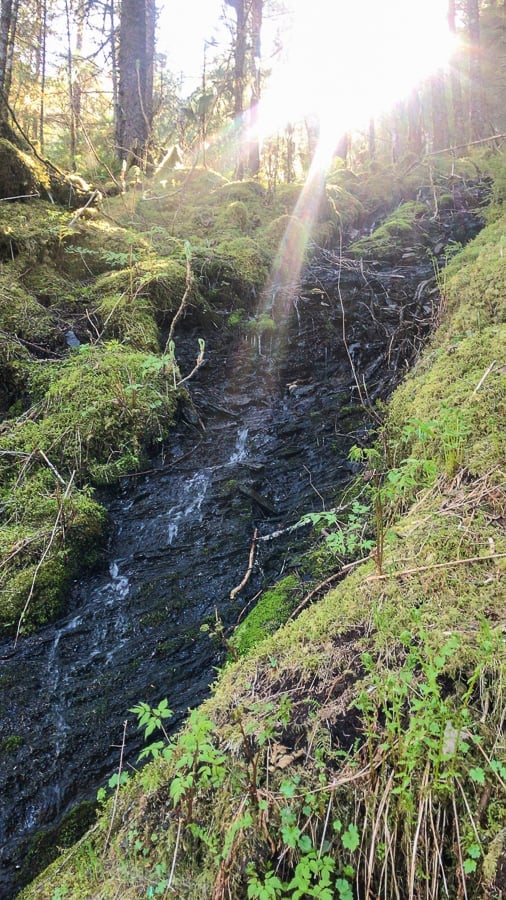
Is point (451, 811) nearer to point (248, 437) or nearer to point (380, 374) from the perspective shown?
point (248, 437)

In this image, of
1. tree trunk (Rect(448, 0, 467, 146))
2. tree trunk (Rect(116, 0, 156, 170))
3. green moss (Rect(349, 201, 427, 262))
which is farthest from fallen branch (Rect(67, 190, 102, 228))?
tree trunk (Rect(448, 0, 467, 146))

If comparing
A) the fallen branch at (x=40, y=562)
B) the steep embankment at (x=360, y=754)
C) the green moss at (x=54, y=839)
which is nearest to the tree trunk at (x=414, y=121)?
the fallen branch at (x=40, y=562)

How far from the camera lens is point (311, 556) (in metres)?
3.77

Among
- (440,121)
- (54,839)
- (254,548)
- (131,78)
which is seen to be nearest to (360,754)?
(54,839)

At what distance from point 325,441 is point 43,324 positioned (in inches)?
149

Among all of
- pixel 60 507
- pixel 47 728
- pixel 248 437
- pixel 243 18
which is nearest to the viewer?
pixel 47 728

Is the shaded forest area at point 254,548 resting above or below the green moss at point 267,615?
above

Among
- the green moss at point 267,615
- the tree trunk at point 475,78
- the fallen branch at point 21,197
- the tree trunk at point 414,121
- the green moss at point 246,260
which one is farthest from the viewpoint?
the tree trunk at point 414,121

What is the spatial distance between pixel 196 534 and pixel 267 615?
3.95ft

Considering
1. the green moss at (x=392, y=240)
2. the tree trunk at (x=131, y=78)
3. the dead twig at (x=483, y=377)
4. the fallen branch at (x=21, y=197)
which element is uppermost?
the tree trunk at (x=131, y=78)

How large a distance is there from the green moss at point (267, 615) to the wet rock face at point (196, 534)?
0.56 ft

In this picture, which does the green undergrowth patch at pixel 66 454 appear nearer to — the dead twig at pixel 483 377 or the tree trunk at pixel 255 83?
the dead twig at pixel 483 377

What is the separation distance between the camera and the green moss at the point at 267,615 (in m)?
3.20

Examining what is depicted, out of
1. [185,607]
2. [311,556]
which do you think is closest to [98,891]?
[185,607]
